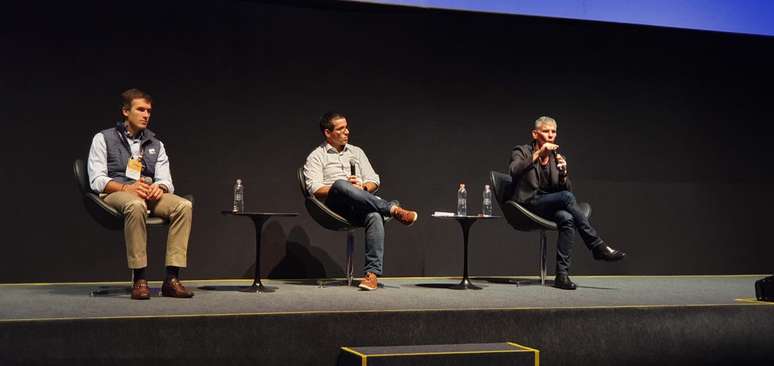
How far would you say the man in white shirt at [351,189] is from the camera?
196 inches

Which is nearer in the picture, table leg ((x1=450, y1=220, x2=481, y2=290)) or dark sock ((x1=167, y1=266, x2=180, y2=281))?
dark sock ((x1=167, y1=266, x2=180, y2=281))

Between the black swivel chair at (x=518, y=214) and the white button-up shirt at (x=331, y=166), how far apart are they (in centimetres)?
79

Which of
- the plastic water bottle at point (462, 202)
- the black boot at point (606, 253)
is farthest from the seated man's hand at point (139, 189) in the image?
the black boot at point (606, 253)

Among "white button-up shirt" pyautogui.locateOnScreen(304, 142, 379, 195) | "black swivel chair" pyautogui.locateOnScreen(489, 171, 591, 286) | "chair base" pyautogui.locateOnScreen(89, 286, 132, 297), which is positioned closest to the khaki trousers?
"chair base" pyautogui.locateOnScreen(89, 286, 132, 297)

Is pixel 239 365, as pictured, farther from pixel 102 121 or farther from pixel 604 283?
pixel 604 283

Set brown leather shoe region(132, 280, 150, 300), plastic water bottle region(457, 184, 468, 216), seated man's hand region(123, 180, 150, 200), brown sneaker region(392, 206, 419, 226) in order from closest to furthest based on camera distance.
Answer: brown leather shoe region(132, 280, 150, 300)
seated man's hand region(123, 180, 150, 200)
brown sneaker region(392, 206, 419, 226)
plastic water bottle region(457, 184, 468, 216)

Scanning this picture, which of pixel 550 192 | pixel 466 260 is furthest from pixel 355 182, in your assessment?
pixel 550 192

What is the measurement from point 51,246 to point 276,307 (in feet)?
6.90

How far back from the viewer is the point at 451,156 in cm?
629

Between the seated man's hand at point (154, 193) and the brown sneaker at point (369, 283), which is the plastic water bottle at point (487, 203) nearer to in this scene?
the brown sneaker at point (369, 283)

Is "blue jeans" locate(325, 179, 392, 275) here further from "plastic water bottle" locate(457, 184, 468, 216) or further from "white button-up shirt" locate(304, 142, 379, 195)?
"plastic water bottle" locate(457, 184, 468, 216)

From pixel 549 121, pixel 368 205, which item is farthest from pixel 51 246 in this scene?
pixel 549 121

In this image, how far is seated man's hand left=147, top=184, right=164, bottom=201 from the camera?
4512 millimetres

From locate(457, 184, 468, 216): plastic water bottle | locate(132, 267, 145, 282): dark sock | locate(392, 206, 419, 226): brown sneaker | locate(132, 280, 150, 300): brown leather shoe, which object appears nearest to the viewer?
locate(132, 280, 150, 300): brown leather shoe
